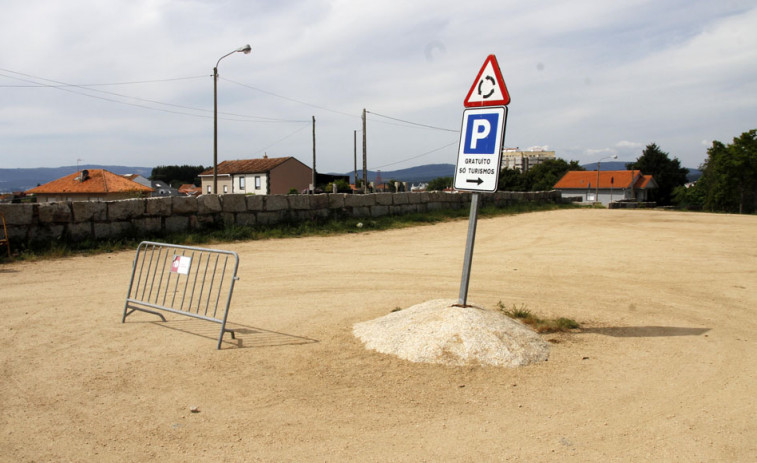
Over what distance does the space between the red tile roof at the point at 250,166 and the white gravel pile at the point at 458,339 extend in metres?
62.3

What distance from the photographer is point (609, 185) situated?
74.9 meters

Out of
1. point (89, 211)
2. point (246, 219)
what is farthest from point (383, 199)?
point (89, 211)

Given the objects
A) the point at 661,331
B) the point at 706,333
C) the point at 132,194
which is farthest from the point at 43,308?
the point at 132,194

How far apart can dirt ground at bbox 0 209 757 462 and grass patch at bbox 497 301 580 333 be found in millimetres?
182

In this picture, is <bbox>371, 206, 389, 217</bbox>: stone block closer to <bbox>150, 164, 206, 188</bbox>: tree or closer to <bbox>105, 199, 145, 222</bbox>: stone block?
<bbox>105, 199, 145, 222</bbox>: stone block

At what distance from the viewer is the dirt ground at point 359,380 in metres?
3.15

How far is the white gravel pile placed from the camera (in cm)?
451

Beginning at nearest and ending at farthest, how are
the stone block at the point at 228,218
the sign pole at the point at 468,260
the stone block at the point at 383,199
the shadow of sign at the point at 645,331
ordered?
the sign pole at the point at 468,260, the shadow of sign at the point at 645,331, the stone block at the point at 228,218, the stone block at the point at 383,199

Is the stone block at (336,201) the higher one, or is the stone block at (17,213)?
the stone block at (336,201)

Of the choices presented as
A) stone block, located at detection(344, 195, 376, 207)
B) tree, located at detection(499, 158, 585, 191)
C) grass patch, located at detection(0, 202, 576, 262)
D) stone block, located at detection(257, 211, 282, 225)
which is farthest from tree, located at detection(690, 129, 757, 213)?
stone block, located at detection(257, 211, 282, 225)

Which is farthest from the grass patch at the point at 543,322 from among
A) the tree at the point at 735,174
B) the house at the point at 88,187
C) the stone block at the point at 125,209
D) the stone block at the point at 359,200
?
the tree at the point at 735,174

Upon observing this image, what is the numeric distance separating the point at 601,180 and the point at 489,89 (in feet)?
257

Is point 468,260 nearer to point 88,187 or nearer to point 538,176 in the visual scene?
point 88,187

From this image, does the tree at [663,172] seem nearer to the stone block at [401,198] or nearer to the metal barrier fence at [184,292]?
the stone block at [401,198]
